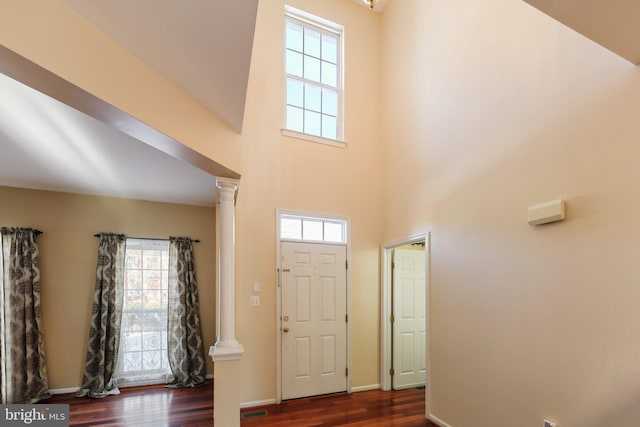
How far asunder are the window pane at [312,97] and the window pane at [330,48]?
487mm

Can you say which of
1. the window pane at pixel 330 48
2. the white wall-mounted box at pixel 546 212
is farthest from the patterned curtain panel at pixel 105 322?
the white wall-mounted box at pixel 546 212

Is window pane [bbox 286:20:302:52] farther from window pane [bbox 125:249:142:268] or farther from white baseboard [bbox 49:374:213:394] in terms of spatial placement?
white baseboard [bbox 49:374:213:394]

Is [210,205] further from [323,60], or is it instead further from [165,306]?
[323,60]

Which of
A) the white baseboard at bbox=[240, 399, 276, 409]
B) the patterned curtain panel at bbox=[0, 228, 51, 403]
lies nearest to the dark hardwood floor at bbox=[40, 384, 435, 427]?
the white baseboard at bbox=[240, 399, 276, 409]

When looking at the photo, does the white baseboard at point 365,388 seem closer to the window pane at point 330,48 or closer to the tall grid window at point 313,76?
the tall grid window at point 313,76

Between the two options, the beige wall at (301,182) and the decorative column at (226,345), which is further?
the beige wall at (301,182)

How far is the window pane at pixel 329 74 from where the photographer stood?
4.86m

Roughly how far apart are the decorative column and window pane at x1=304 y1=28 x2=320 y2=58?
2.81 m

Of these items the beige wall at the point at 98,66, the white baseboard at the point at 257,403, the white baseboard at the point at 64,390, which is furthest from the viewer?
the white baseboard at the point at 64,390

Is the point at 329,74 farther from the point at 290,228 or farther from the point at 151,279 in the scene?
the point at 151,279

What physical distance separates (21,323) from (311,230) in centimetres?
353

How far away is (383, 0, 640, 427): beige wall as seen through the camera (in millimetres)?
2064

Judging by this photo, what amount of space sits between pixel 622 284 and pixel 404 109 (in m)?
3.02

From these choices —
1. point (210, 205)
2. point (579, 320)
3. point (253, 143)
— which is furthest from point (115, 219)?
point (579, 320)
